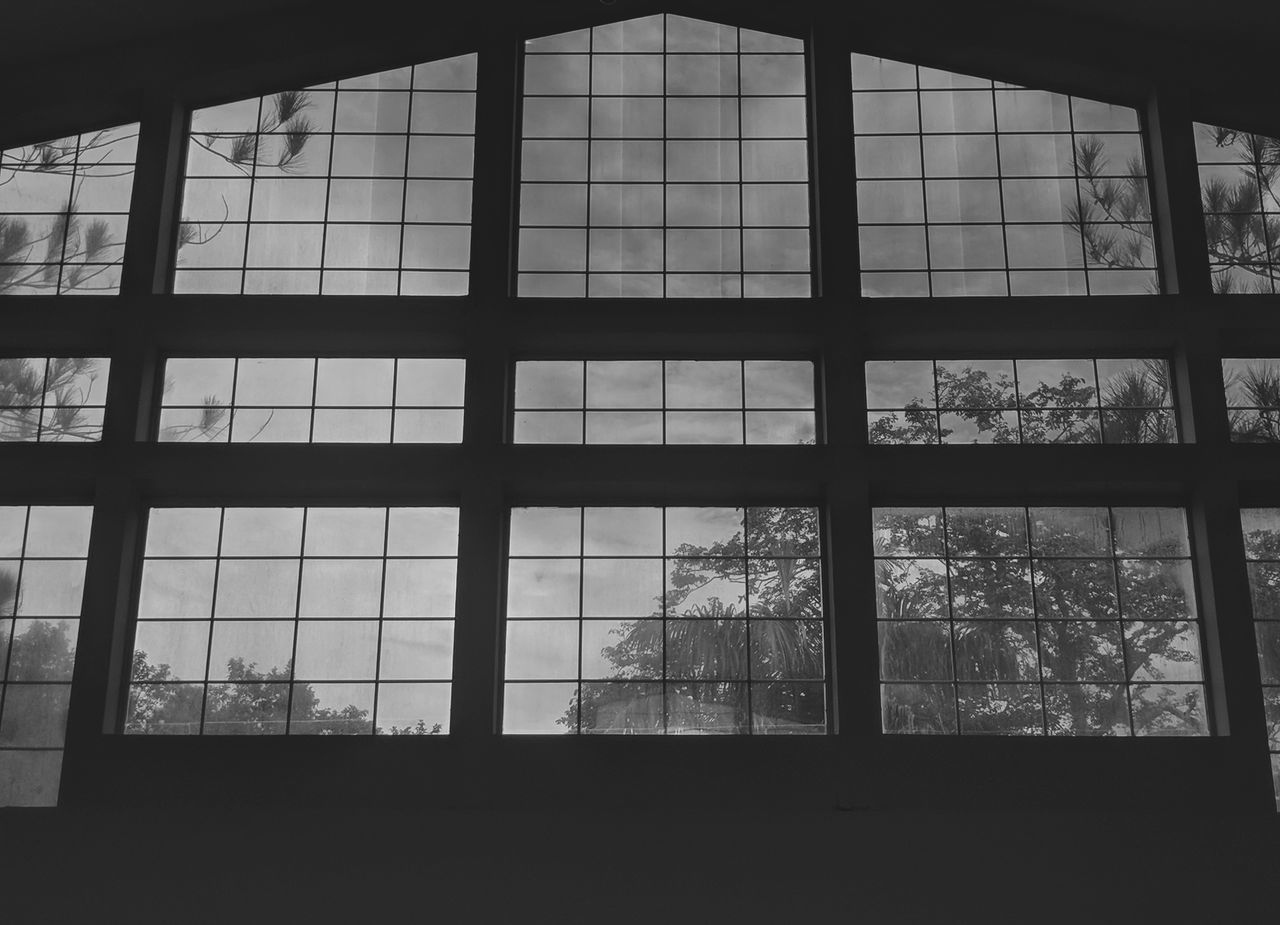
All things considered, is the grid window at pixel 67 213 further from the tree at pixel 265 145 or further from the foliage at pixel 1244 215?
the foliage at pixel 1244 215

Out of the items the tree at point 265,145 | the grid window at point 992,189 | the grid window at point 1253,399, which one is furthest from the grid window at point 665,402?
the grid window at point 1253,399

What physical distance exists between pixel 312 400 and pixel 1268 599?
470cm

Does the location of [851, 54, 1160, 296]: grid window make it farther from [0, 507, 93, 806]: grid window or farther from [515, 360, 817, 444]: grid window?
[0, 507, 93, 806]: grid window

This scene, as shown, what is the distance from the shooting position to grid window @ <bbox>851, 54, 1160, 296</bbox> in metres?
6.18

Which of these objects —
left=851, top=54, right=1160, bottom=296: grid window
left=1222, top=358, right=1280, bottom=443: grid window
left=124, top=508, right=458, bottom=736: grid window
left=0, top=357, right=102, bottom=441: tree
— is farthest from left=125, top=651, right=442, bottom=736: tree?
left=1222, top=358, right=1280, bottom=443: grid window

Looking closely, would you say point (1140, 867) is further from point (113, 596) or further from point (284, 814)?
point (113, 596)

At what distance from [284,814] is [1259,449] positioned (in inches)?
186

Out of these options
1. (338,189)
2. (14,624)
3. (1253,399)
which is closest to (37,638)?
(14,624)

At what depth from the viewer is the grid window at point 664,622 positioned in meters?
5.60

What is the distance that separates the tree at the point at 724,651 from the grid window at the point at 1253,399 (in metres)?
2.18

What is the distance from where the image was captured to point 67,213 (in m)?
6.30

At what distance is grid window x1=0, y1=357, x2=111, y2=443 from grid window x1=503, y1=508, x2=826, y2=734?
7.14 feet

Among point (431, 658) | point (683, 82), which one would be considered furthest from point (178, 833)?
point (683, 82)

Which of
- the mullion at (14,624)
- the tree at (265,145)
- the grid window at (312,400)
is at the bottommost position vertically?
the mullion at (14,624)
